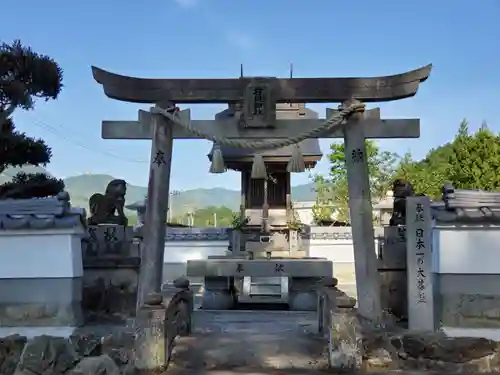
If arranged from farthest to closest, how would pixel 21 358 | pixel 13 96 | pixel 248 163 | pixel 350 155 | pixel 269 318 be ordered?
1. pixel 248 163
2. pixel 13 96
3. pixel 269 318
4. pixel 350 155
5. pixel 21 358

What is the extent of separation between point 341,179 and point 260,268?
22.2 metres

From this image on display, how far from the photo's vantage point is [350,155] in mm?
8906

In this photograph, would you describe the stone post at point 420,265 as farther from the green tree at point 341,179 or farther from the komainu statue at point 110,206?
the green tree at point 341,179

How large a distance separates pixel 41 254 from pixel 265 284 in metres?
8.89

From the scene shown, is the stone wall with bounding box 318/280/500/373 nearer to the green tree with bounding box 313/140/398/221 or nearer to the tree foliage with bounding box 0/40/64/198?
the tree foliage with bounding box 0/40/64/198

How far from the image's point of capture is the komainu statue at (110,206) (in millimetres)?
10492

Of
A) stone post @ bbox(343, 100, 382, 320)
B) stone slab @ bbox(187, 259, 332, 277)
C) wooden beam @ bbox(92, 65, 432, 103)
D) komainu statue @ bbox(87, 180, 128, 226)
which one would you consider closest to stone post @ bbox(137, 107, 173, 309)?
wooden beam @ bbox(92, 65, 432, 103)

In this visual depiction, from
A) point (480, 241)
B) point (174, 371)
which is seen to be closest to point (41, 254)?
point (174, 371)

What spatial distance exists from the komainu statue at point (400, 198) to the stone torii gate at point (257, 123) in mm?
1213

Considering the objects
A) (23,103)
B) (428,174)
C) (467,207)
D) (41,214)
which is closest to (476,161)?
(428,174)

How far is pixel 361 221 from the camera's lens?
8.67 m

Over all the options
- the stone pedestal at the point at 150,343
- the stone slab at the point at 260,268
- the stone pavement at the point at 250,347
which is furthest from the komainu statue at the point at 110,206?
the stone pedestal at the point at 150,343

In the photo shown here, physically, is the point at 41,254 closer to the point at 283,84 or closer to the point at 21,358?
the point at 21,358

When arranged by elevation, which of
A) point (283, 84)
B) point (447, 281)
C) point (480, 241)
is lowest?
point (447, 281)
